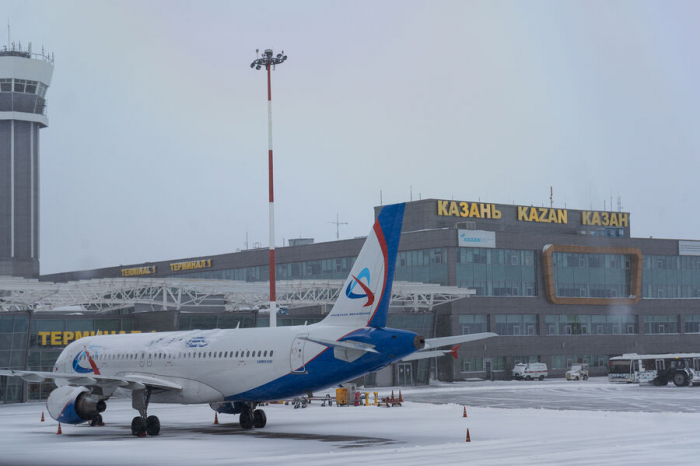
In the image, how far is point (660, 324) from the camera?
341 feet

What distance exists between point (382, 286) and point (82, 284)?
39573 millimetres

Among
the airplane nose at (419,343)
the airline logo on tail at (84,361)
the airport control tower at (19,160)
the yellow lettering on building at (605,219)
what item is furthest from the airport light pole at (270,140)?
the airport control tower at (19,160)

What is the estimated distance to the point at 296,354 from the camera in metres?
34.3

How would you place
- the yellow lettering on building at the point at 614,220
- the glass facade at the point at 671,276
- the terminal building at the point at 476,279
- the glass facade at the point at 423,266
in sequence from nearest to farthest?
the terminal building at the point at 476,279 → the glass facade at the point at 423,266 → the glass facade at the point at 671,276 → the yellow lettering on building at the point at 614,220

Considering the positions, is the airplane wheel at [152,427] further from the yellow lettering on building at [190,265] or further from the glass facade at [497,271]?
the yellow lettering on building at [190,265]

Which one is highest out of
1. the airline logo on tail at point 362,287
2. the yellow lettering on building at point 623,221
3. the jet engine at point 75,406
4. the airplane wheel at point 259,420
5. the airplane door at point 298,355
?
the yellow lettering on building at point 623,221

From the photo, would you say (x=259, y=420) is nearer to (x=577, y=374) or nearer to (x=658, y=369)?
(x=658, y=369)

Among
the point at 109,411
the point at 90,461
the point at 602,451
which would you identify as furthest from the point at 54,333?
the point at 602,451

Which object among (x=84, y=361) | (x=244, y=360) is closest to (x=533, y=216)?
(x=84, y=361)

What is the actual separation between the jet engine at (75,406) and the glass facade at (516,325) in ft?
198

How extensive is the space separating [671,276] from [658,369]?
1243 inches

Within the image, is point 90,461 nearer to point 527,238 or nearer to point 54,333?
point 54,333

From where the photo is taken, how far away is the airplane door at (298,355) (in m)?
34.1

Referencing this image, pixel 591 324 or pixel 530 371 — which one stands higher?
pixel 591 324
